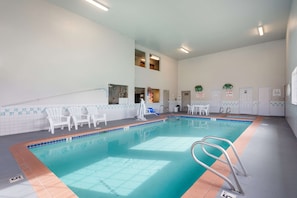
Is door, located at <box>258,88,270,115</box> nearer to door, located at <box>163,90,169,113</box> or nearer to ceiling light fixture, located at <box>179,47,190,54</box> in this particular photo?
ceiling light fixture, located at <box>179,47,190,54</box>

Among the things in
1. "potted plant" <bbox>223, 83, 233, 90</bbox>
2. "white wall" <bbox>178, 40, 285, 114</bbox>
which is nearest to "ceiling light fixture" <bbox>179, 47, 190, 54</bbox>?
"white wall" <bbox>178, 40, 285, 114</bbox>

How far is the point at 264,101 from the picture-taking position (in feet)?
31.5

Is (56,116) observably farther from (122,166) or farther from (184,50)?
(184,50)

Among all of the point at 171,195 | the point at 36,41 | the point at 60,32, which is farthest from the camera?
the point at 60,32

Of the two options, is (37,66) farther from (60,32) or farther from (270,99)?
(270,99)

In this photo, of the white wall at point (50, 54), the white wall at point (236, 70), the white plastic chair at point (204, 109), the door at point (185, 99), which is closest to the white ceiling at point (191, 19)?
the white wall at point (50, 54)

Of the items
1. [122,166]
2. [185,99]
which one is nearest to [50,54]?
[122,166]

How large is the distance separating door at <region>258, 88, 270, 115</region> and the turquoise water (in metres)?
7.49

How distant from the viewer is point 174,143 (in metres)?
4.51

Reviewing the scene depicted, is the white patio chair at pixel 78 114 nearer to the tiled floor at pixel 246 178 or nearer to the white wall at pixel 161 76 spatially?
the tiled floor at pixel 246 178

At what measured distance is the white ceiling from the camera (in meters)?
5.42

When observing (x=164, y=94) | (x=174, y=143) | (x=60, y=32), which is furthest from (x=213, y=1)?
(x=164, y=94)

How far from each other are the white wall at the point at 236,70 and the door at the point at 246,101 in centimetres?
21

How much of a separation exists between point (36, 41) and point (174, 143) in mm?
5266
